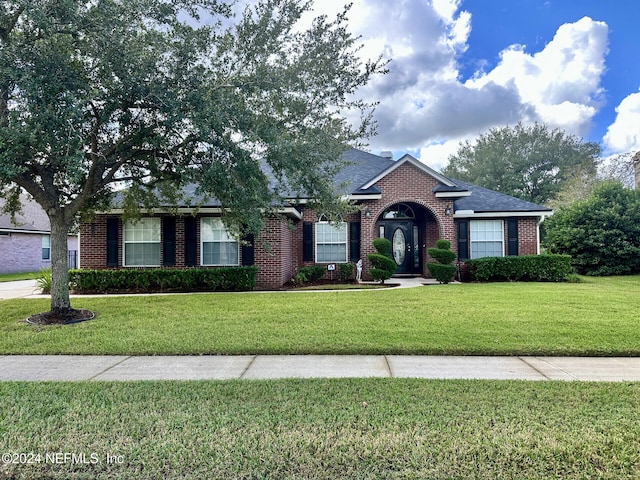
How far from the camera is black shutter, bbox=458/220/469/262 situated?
1518 cm

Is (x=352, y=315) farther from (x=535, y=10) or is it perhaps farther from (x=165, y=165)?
(x=535, y=10)

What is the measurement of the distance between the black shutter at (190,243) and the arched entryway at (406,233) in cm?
712

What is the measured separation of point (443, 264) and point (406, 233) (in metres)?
2.87

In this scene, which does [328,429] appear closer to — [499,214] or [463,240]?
[463,240]

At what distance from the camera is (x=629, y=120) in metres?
23.8

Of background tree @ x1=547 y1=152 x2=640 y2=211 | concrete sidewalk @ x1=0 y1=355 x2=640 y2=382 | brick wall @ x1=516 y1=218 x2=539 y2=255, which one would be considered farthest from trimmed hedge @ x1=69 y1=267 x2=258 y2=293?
background tree @ x1=547 y1=152 x2=640 y2=211

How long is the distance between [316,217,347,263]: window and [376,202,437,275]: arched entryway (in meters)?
1.79

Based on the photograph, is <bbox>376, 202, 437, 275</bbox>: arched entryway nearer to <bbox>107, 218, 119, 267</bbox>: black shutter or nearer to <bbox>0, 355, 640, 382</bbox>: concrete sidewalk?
<bbox>107, 218, 119, 267</bbox>: black shutter

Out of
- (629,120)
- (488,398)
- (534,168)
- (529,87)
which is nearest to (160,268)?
(488,398)

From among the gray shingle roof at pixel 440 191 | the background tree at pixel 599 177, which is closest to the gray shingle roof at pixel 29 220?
the gray shingle roof at pixel 440 191

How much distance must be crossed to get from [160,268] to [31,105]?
7.48 meters

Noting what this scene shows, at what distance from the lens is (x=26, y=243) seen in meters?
22.4

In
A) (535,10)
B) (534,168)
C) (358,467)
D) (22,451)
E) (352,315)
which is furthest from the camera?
(534,168)

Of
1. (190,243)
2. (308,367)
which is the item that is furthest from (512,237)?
(308,367)
